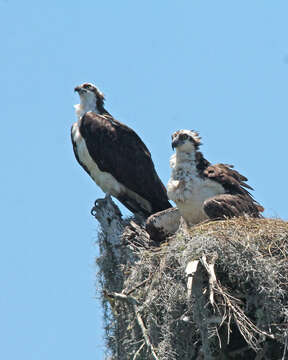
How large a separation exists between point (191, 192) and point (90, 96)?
9.25ft

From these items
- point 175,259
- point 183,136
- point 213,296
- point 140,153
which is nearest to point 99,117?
point 140,153

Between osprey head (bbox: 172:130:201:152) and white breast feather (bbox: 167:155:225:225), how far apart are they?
0.22m

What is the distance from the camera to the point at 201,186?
9664 millimetres

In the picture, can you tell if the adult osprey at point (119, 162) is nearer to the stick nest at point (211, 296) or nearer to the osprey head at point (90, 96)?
the osprey head at point (90, 96)

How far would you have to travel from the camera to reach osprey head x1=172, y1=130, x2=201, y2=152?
9898 millimetres

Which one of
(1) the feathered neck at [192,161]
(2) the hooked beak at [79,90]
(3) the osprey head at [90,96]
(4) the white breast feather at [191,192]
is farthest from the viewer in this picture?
(2) the hooked beak at [79,90]

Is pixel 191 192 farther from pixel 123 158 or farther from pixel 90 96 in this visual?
pixel 90 96

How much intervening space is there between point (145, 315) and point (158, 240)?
1.60 m

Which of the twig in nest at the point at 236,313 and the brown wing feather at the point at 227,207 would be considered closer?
the twig in nest at the point at 236,313

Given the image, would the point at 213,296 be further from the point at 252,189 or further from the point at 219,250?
the point at 252,189

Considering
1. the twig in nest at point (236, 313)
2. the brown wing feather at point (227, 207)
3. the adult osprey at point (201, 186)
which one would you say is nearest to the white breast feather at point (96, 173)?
the adult osprey at point (201, 186)

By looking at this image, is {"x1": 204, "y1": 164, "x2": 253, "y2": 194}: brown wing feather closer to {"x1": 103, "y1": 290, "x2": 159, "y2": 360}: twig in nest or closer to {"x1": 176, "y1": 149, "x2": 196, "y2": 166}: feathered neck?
{"x1": 176, "y1": 149, "x2": 196, "y2": 166}: feathered neck

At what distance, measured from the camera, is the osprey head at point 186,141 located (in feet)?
32.5

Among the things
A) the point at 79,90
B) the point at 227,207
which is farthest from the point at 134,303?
the point at 79,90
